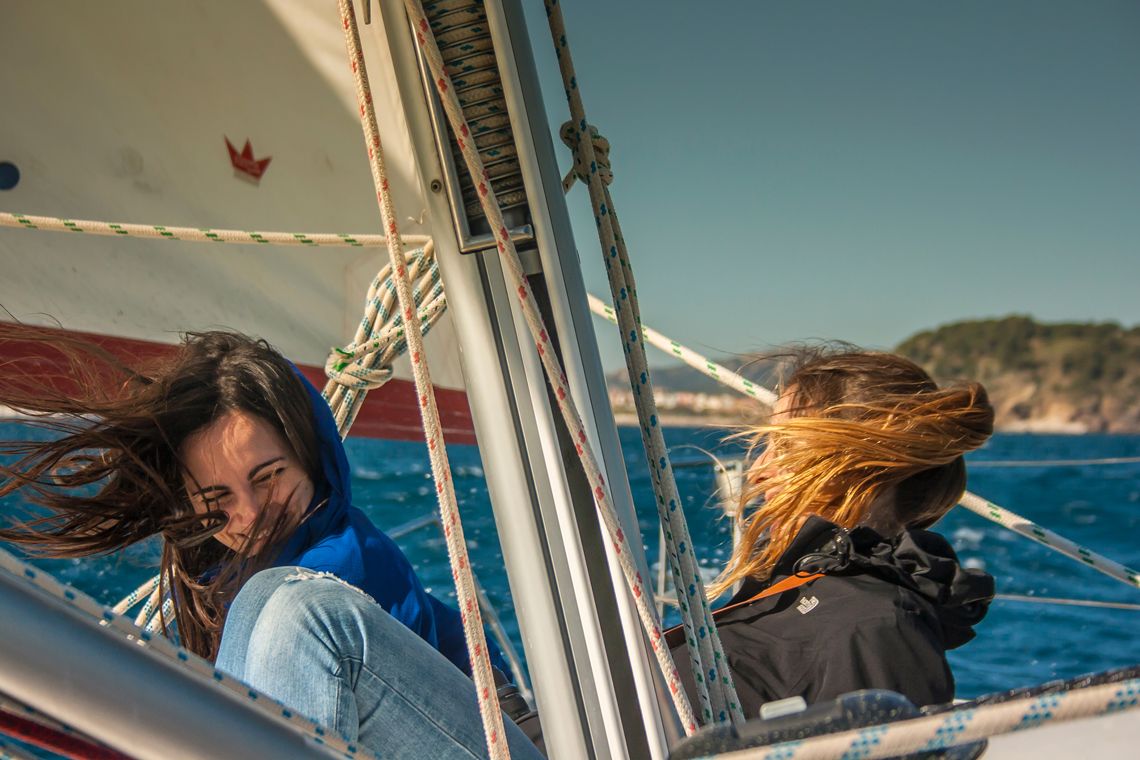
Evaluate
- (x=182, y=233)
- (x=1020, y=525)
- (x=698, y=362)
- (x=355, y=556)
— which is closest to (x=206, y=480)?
(x=355, y=556)

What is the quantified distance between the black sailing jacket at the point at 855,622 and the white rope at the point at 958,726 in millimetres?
417

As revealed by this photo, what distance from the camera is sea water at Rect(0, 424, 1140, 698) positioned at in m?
2.94

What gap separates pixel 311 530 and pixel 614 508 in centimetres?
49

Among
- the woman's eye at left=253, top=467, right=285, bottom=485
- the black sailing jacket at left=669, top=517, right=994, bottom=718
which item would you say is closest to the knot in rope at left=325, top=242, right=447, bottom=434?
the woman's eye at left=253, top=467, right=285, bottom=485

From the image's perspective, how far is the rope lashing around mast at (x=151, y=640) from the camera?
1.33ft

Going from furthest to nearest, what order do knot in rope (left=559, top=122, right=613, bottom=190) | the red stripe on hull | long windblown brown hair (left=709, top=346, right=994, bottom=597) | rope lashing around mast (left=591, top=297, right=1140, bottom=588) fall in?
1. the red stripe on hull
2. rope lashing around mast (left=591, top=297, right=1140, bottom=588)
3. long windblown brown hair (left=709, top=346, right=994, bottom=597)
4. knot in rope (left=559, top=122, right=613, bottom=190)

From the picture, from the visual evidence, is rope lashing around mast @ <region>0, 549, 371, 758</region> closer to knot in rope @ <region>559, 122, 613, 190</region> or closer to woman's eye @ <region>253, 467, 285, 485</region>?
knot in rope @ <region>559, 122, 613, 190</region>

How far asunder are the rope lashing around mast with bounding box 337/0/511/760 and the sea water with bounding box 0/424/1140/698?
0.34 m

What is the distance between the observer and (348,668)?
2.24 feet

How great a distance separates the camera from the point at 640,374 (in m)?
0.75

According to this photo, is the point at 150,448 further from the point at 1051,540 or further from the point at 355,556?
the point at 1051,540

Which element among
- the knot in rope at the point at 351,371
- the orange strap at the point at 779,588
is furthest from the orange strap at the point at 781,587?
the knot in rope at the point at 351,371

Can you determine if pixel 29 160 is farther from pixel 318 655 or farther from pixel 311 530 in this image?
pixel 318 655

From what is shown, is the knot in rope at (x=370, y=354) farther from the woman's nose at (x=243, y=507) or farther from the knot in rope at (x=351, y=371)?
the woman's nose at (x=243, y=507)
